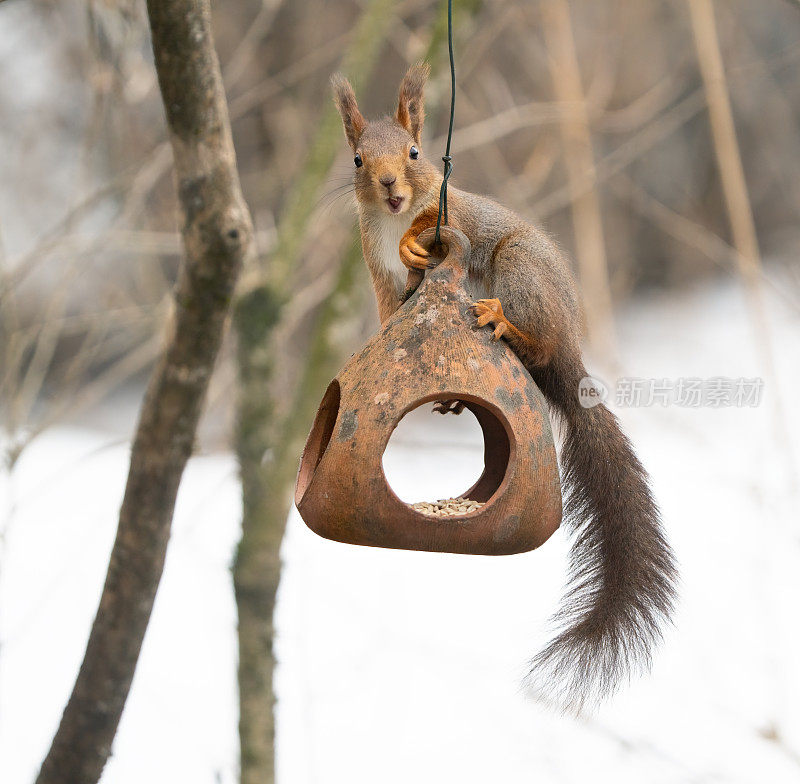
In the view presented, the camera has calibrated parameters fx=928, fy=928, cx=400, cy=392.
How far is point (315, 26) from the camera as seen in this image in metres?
4.74

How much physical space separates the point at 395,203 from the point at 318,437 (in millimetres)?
469

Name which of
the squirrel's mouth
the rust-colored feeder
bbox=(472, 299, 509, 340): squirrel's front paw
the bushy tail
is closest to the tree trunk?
the squirrel's mouth

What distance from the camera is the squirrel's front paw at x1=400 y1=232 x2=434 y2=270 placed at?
1644mm

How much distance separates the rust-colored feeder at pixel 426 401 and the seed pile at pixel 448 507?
6 cm

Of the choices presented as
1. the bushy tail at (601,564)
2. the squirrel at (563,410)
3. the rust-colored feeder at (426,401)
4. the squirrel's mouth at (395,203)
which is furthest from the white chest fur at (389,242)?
the bushy tail at (601,564)

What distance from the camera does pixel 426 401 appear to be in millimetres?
1546

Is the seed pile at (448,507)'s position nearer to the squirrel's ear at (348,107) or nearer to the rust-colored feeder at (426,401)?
the rust-colored feeder at (426,401)

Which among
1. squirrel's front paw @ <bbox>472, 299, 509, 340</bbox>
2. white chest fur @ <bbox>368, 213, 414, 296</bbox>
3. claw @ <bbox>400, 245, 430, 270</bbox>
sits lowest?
squirrel's front paw @ <bbox>472, 299, 509, 340</bbox>

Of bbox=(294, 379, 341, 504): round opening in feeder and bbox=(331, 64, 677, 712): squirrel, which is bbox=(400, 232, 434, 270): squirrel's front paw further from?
bbox=(294, 379, 341, 504): round opening in feeder

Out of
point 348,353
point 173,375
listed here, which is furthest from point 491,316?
point 348,353

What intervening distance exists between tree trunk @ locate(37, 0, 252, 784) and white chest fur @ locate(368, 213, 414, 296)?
261 millimetres

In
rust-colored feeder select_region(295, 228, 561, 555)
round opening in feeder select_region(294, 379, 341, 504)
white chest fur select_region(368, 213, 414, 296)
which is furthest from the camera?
white chest fur select_region(368, 213, 414, 296)

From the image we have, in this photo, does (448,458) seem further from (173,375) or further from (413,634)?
(173,375)

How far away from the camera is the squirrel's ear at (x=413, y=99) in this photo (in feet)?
5.45
